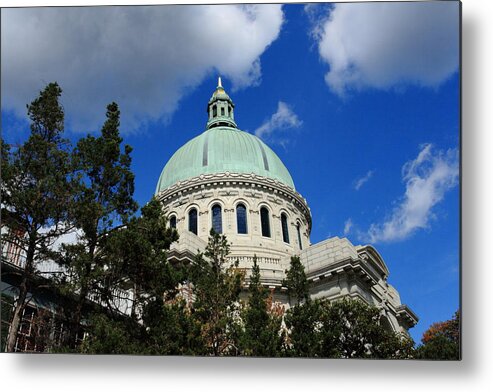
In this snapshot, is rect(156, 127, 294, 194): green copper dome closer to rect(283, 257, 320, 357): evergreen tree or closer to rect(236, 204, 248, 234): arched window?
rect(236, 204, 248, 234): arched window

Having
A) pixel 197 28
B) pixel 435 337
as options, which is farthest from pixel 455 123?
pixel 197 28

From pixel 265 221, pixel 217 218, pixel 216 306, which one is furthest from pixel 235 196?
pixel 216 306

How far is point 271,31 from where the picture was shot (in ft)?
35.4

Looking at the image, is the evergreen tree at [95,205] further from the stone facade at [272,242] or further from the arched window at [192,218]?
the arched window at [192,218]

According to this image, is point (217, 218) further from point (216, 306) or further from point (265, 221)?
point (216, 306)

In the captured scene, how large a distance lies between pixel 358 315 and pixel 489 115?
4.99 metres

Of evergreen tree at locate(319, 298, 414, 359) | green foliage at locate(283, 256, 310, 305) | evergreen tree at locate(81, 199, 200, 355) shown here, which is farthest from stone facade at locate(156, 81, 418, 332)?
Answer: evergreen tree at locate(81, 199, 200, 355)

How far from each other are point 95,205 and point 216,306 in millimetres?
2931

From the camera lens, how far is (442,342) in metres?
9.24

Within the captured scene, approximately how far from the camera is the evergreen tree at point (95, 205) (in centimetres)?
1001

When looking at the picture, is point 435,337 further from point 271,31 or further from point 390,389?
point 271,31

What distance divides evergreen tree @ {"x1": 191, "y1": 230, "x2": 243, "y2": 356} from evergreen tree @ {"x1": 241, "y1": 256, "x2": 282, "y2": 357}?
9.5 inches

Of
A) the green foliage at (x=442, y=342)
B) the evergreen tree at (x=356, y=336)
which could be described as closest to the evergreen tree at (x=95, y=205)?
the evergreen tree at (x=356, y=336)

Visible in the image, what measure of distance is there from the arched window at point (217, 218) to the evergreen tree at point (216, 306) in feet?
39.2
